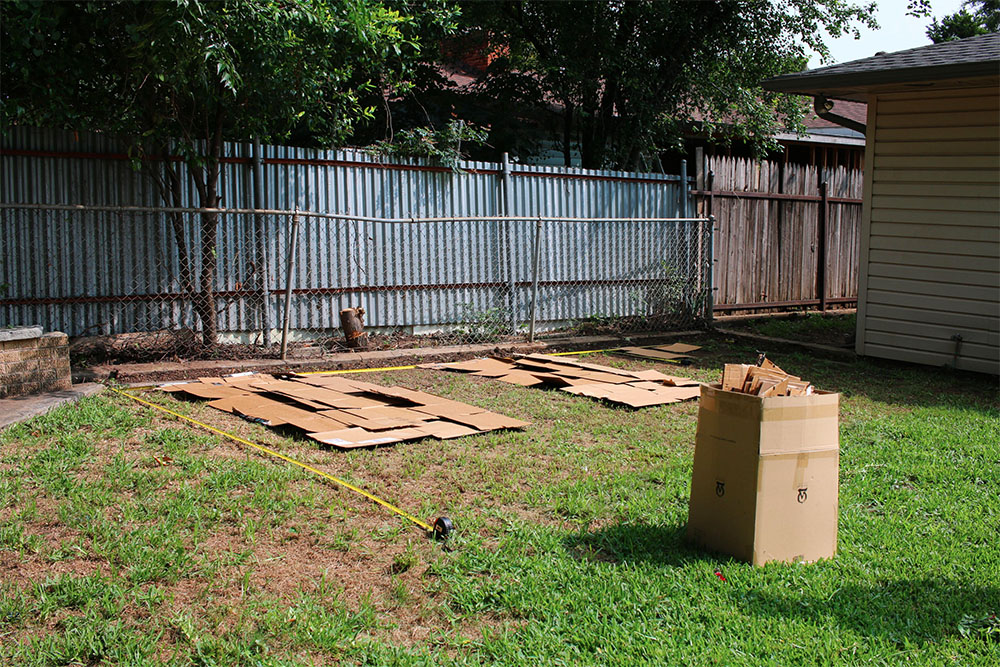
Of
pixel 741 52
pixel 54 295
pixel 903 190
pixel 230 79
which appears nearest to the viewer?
pixel 230 79

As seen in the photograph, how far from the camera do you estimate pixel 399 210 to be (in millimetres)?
10336

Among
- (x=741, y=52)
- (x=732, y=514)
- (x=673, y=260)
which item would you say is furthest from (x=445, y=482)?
(x=741, y=52)

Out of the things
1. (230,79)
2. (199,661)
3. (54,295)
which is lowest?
(199,661)

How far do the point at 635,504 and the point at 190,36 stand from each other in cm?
519

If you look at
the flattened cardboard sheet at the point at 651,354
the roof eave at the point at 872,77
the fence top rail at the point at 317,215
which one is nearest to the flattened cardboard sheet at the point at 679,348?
the flattened cardboard sheet at the point at 651,354

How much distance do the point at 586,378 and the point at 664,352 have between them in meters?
2.26

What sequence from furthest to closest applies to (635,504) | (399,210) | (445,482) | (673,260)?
1. (673,260)
2. (399,210)
3. (445,482)
4. (635,504)

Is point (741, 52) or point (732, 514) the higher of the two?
point (741, 52)

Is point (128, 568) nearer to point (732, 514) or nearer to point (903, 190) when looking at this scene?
point (732, 514)

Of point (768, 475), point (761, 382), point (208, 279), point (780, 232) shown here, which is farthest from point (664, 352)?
point (768, 475)

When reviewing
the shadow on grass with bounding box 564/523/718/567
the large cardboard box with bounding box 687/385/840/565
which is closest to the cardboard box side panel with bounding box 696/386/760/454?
the large cardboard box with bounding box 687/385/840/565

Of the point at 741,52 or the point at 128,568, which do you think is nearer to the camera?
the point at 128,568

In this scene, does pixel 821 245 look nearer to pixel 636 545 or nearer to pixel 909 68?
pixel 909 68

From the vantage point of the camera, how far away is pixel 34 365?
22.1 feet
